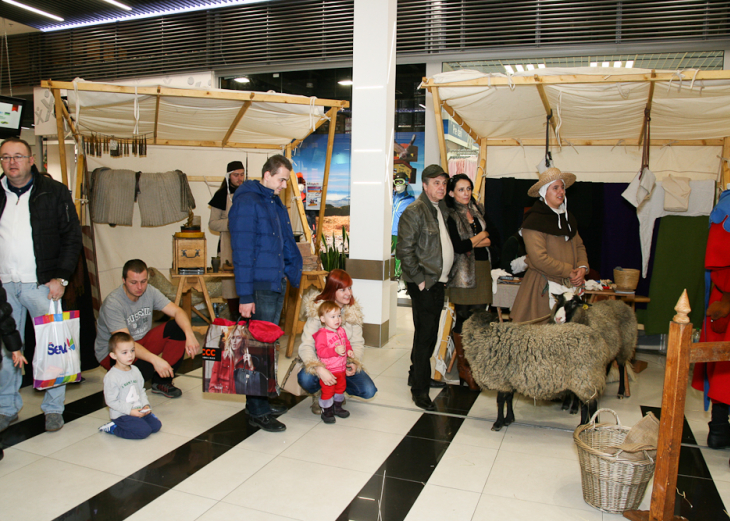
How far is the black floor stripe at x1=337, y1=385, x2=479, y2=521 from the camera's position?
8.22 feet

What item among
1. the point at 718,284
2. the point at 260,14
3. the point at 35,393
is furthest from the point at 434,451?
the point at 260,14

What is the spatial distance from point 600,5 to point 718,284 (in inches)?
171

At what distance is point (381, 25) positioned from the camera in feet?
17.2

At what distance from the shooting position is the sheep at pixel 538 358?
3139mm

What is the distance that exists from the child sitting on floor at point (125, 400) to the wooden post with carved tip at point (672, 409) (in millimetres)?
2739

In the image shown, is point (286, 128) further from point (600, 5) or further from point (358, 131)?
point (600, 5)

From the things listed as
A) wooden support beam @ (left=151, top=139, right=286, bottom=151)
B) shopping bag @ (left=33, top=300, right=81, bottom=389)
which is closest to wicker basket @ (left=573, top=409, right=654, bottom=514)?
shopping bag @ (left=33, top=300, right=81, bottom=389)

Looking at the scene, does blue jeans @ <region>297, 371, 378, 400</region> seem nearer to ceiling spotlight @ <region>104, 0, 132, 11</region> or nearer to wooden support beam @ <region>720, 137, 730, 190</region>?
wooden support beam @ <region>720, 137, 730, 190</region>

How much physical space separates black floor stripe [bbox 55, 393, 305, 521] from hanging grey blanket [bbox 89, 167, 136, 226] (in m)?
3.47

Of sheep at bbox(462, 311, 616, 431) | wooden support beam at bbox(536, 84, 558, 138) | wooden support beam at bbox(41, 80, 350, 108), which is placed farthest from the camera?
wooden support beam at bbox(41, 80, 350, 108)

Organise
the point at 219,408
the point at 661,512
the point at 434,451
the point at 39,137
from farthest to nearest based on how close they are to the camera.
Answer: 1. the point at 39,137
2. the point at 219,408
3. the point at 434,451
4. the point at 661,512

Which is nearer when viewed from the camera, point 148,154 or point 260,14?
point 148,154

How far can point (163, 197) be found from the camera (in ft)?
20.5

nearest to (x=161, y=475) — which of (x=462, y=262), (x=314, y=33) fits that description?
(x=462, y=262)
